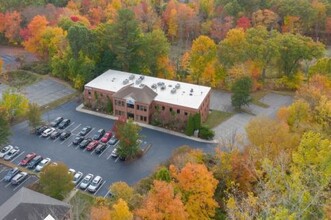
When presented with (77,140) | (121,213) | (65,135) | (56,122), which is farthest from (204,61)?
(121,213)

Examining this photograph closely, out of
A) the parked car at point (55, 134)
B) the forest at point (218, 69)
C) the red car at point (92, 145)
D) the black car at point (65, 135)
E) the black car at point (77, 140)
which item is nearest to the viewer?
the forest at point (218, 69)

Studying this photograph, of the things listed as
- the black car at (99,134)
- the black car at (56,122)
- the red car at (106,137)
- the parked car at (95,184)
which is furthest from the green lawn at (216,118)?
the black car at (56,122)

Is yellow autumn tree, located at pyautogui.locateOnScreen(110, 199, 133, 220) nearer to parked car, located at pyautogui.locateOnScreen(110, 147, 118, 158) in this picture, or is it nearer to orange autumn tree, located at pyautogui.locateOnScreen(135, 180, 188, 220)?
orange autumn tree, located at pyautogui.locateOnScreen(135, 180, 188, 220)

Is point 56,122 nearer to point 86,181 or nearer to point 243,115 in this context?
point 86,181

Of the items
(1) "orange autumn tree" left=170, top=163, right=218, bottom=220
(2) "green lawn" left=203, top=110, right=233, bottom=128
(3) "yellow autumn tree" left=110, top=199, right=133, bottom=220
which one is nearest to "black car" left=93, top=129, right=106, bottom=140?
(2) "green lawn" left=203, top=110, right=233, bottom=128

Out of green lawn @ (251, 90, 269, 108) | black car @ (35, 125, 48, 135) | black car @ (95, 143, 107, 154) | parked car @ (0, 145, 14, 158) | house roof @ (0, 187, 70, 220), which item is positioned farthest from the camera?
green lawn @ (251, 90, 269, 108)

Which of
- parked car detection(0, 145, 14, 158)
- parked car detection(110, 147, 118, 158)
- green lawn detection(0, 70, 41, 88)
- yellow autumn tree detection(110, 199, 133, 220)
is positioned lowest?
parked car detection(110, 147, 118, 158)

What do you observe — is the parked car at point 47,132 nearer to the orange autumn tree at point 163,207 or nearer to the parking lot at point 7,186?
the parking lot at point 7,186

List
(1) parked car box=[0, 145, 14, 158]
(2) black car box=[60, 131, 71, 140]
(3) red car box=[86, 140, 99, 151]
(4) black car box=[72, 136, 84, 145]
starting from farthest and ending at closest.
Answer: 1. (2) black car box=[60, 131, 71, 140]
2. (4) black car box=[72, 136, 84, 145]
3. (3) red car box=[86, 140, 99, 151]
4. (1) parked car box=[0, 145, 14, 158]

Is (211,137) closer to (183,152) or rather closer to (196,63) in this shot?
(183,152)
